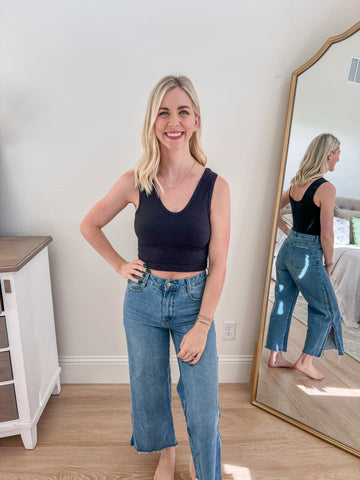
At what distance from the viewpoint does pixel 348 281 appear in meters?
1.54

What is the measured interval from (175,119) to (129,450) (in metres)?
1.51

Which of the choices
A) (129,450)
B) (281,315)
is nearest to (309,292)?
(281,315)

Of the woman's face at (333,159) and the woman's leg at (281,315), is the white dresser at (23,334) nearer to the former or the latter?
the woman's leg at (281,315)

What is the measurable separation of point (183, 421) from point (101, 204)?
124cm

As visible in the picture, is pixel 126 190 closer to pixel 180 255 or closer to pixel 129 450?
pixel 180 255

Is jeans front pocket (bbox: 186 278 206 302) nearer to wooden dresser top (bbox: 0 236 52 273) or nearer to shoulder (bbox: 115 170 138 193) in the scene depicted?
shoulder (bbox: 115 170 138 193)

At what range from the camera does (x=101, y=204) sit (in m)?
1.31

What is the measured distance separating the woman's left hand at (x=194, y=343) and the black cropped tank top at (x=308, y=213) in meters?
0.77

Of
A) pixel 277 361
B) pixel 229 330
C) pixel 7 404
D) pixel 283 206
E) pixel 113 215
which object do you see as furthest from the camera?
pixel 229 330

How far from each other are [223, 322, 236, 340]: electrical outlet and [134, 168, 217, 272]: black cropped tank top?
873 millimetres

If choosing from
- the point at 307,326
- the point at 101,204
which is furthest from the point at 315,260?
the point at 101,204

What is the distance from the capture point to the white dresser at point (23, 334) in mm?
1359

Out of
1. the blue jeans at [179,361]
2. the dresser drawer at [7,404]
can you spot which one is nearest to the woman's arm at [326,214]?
the blue jeans at [179,361]

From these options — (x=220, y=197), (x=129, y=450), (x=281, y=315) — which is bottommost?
(x=129, y=450)
